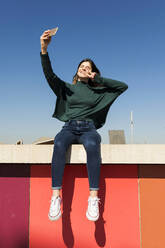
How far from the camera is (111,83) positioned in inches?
79.4

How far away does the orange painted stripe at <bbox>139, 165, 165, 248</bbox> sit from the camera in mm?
1722

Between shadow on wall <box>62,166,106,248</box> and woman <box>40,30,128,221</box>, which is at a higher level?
woman <box>40,30,128,221</box>

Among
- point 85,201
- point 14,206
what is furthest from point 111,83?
point 14,206

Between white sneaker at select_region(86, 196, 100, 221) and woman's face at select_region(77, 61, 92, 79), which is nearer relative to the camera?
white sneaker at select_region(86, 196, 100, 221)

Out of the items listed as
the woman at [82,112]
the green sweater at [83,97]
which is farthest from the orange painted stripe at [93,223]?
the green sweater at [83,97]

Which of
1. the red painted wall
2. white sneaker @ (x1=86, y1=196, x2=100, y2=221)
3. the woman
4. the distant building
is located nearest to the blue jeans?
the woman

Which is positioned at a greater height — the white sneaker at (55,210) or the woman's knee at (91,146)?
the woman's knee at (91,146)

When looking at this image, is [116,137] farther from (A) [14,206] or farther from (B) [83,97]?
(A) [14,206]

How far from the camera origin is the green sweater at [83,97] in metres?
2.01

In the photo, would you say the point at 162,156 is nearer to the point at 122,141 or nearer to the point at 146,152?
the point at 146,152

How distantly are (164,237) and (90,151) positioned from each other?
1.07 metres

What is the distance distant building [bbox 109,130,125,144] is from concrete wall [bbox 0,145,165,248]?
1.10 ft

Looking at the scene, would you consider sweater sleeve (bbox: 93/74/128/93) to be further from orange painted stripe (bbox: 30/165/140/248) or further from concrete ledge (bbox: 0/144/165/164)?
orange painted stripe (bbox: 30/165/140/248)

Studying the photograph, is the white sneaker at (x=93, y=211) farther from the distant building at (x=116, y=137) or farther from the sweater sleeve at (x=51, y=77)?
the sweater sleeve at (x=51, y=77)
